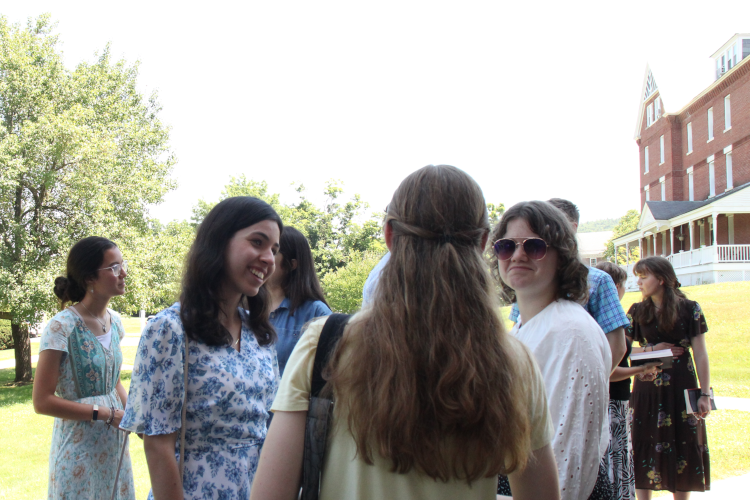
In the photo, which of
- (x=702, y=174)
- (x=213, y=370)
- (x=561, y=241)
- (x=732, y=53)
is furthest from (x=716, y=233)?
(x=213, y=370)

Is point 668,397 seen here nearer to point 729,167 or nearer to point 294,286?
point 294,286

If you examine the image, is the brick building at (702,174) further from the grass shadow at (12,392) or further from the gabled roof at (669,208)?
the grass shadow at (12,392)

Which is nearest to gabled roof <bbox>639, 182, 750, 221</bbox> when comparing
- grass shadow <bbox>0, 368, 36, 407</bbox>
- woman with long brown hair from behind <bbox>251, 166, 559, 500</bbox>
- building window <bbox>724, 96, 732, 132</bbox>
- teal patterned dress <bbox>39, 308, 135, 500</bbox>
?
building window <bbox>724, 96, 732, 132</bbox>

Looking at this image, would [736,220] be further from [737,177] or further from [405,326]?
[405,326]

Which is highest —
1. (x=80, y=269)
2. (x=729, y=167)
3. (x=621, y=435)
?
(x=729, y=167)

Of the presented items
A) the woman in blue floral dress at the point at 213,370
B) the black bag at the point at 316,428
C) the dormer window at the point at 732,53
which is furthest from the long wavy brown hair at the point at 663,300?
the dormer window at the point at 732,53

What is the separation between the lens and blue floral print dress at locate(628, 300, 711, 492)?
5152 millimetres

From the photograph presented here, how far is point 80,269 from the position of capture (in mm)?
3611

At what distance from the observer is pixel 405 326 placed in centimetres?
138

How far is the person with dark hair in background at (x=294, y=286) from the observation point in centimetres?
371

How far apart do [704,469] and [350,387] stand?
5242 mm

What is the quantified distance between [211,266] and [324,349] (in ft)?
3.58

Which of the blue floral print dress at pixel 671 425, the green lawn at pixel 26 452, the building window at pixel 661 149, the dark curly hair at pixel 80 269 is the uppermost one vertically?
the building window at pixel 661 149

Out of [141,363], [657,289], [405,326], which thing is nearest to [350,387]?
[405,326]
